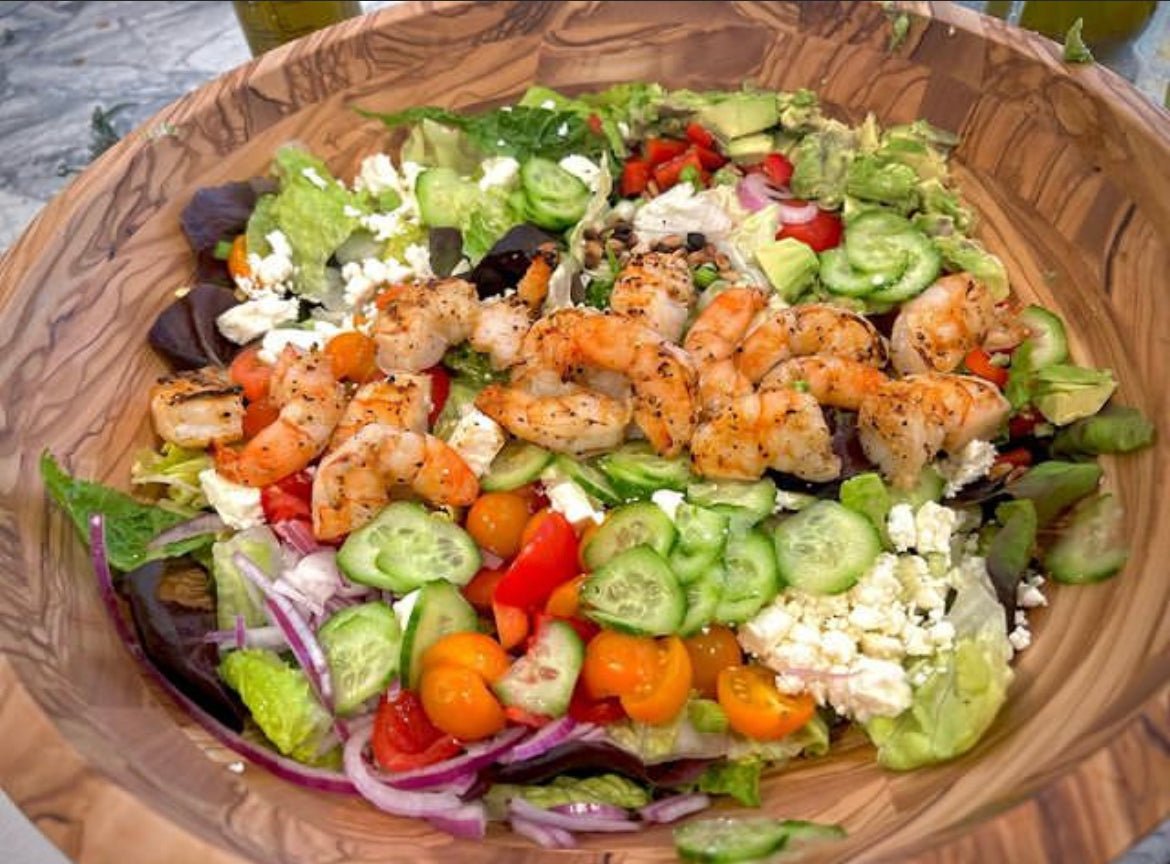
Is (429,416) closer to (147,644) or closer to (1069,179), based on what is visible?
(147,644)

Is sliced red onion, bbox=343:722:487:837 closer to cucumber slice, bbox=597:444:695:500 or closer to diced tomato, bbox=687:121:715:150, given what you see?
cucumber slice, bbox=597:444:695:500

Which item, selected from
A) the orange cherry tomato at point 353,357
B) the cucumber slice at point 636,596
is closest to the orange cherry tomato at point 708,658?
the cucumber slice at point 636,596

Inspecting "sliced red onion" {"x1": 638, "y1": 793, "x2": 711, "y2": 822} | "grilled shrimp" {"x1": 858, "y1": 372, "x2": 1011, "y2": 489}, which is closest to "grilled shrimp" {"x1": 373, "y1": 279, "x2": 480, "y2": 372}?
"grilled shrimp" {"x1": 858, "y1": 372, "x2": 1011, "y2": 489}

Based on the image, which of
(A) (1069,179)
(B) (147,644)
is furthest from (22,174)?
(A) (1069,179)

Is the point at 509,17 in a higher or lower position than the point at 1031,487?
higher

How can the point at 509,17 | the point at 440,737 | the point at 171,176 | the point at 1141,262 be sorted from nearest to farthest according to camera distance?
the point at 440,737 < the point at 1141,262 < the point at 171,176 < the point at 509,17

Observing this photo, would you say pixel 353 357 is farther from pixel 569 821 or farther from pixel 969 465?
pixel 969 465
